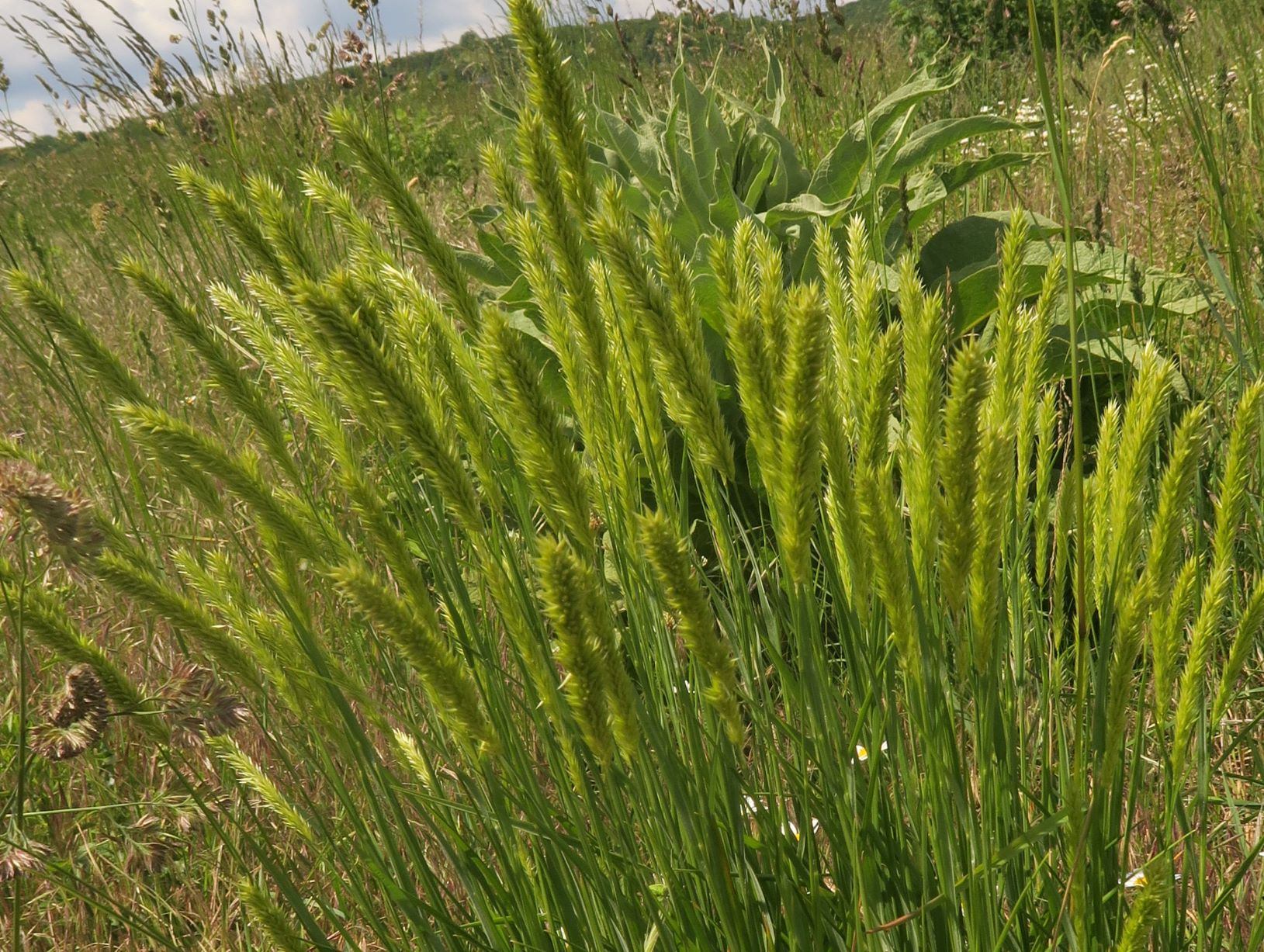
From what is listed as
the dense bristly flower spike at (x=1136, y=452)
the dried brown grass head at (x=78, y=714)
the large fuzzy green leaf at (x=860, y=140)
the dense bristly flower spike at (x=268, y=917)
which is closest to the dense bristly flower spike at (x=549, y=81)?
the dense bristly flower spike at (x=1136, y=452)

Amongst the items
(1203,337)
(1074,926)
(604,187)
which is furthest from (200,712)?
(1203,337)

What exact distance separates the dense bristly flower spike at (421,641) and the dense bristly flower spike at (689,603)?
15 centimetres

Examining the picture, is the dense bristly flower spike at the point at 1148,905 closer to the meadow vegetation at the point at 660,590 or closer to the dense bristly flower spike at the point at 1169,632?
the meadow vegetation at the point at 660,590

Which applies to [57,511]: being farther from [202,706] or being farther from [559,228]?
[559,228]

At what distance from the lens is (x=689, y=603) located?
642 millimetres

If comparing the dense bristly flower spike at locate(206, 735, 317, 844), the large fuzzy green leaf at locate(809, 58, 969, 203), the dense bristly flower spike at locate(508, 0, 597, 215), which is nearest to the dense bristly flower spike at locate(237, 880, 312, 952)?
the dense bristly flower spike at locate(206, 735, 317, 844)

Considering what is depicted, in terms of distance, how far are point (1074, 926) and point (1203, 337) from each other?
1.94 meters

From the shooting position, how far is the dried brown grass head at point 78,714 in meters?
1.06

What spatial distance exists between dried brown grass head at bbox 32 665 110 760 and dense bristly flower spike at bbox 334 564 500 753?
0.51 m

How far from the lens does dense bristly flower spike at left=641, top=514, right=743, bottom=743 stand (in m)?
0.60

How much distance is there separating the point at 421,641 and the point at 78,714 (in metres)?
0.64

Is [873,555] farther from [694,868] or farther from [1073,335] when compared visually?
[694,868]

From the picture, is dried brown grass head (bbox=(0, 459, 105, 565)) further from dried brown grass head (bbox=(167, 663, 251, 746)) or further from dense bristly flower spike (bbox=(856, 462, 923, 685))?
dense bristly flower spike (bbox=(856, 462, 923, 685))

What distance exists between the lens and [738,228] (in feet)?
2.57
